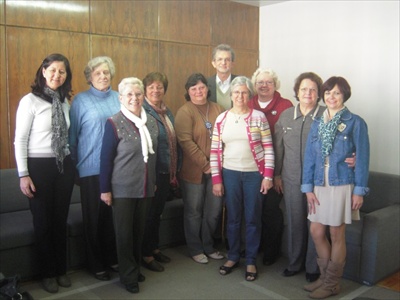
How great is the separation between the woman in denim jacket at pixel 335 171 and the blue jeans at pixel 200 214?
0.86 m

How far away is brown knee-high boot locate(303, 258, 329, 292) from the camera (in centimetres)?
304

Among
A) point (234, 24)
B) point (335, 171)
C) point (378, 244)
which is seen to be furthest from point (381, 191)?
point (234, 24)

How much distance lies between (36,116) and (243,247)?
2.11 meters

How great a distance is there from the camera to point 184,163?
3562 millimetres

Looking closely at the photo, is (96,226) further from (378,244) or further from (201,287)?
(378,244)

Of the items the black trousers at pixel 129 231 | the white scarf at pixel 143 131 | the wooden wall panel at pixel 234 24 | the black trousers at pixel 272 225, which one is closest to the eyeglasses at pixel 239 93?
the white scarf at pixel 143 131

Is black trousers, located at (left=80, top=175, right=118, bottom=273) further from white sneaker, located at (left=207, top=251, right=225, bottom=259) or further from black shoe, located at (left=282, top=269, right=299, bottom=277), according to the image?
black shoe, located at (left=282, top=269, right=299, bottom=277)

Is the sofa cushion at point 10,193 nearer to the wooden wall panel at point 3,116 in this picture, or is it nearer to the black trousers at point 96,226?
the wooden wall panel at point 3,116

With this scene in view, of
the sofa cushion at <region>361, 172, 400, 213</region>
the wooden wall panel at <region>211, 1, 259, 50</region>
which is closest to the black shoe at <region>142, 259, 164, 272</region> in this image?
the sofa cushion at <region>361, 172, 400, 213</region>

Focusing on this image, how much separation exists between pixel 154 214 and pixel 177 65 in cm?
200

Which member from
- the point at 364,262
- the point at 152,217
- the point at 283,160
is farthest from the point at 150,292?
the point at 364,262

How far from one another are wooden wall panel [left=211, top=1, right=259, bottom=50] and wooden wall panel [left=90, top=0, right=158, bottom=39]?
865 millimetres

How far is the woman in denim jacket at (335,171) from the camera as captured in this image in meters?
2.81

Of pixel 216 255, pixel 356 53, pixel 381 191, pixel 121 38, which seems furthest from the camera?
pixel 356 53
